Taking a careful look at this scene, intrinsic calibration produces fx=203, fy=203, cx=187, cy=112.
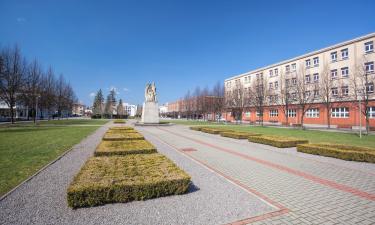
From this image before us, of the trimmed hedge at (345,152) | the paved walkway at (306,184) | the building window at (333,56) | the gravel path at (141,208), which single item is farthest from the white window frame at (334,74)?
the gravel path at (141,208)

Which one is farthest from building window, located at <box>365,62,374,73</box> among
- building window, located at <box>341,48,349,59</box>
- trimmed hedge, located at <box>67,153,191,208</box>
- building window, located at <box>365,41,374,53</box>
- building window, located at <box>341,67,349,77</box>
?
trimmed hedge, located at <box>67,153,191,208</box>

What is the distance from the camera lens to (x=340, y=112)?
37.8 m

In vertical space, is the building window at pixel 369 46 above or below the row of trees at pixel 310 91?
above

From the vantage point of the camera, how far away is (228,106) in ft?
189

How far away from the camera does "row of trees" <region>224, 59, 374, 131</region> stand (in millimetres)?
32347

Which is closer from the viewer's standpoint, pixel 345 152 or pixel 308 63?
pixel 345 152

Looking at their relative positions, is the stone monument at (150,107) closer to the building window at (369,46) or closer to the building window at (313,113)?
the building window at (313,113)

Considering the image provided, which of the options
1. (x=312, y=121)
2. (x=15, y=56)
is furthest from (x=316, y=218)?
(x=15, y=56)

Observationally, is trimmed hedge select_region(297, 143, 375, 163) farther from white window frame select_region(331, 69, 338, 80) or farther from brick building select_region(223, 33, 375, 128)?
white window frame select_region(331, 69, 338, 80)

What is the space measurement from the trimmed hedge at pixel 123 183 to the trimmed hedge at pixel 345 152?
946 cm

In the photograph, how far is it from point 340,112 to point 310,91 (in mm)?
6425

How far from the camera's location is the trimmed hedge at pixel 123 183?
15.6 ft

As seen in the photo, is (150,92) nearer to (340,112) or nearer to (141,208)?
(141,208)

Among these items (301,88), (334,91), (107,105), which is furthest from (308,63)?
(107,105)
